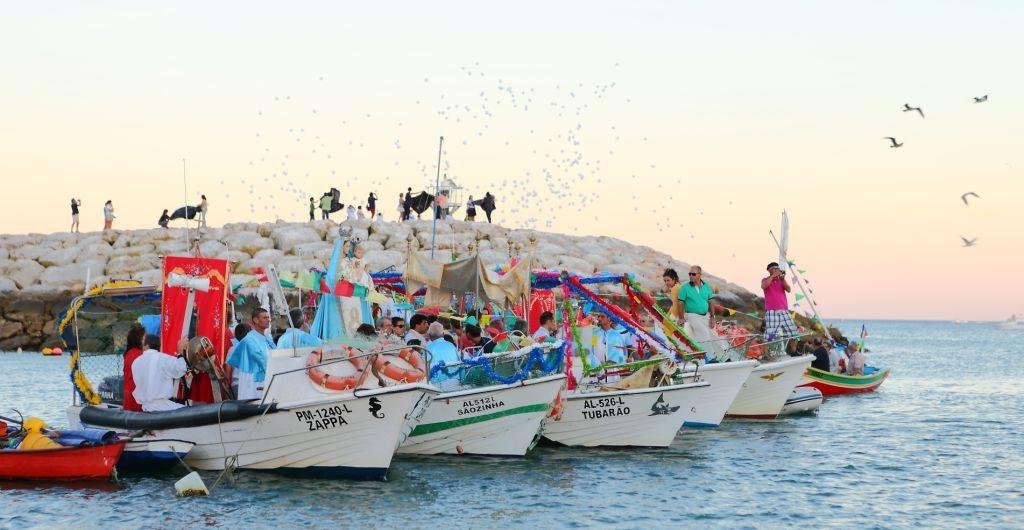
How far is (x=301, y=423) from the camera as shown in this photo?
1516cm

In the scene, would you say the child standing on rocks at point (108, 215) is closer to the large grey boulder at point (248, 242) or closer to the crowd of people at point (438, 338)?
the large grey boulder at point (248, 242)

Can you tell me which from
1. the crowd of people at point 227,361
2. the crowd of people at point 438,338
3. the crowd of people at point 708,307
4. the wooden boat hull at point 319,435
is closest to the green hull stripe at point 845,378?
the crowd of people at point 438,338

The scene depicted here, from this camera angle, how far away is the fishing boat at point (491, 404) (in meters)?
17.3

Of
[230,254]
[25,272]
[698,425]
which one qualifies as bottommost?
[698,425]

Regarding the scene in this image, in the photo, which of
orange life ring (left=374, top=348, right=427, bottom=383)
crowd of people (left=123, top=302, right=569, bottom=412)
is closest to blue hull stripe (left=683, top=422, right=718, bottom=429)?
crowd of people (left=123, top=302, right=569, bottom=412)

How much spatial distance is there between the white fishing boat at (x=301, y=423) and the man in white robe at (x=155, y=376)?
229 millimetres

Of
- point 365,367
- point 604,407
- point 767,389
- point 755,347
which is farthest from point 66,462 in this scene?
point 767,389

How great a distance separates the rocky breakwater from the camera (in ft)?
159

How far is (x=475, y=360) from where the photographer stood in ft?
56.4

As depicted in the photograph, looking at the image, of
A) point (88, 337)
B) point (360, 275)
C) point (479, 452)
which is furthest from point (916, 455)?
point (88, 337)

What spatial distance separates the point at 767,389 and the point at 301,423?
514 inches

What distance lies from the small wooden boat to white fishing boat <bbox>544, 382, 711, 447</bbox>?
12269 millimetres

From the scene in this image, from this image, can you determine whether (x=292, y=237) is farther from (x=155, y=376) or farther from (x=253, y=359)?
(x=253, y=359)

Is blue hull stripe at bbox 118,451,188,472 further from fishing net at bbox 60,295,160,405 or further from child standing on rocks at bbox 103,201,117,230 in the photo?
child standing on rocks at bbox 103,201,117,230
